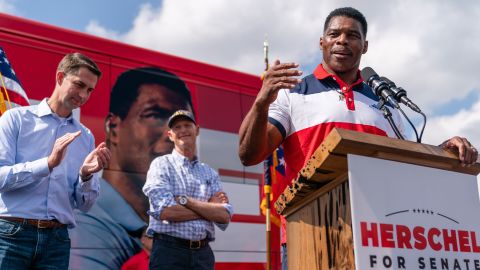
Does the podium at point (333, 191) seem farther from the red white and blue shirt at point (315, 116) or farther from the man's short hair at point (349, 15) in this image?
the man's short hair at point (349, 15)

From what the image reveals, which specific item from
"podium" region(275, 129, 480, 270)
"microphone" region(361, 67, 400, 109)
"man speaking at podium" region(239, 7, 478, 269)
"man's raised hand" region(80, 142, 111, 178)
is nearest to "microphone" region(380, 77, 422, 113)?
"microphone" region(361, 67, 400, 109)

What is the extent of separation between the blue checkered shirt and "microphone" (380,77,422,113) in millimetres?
1699

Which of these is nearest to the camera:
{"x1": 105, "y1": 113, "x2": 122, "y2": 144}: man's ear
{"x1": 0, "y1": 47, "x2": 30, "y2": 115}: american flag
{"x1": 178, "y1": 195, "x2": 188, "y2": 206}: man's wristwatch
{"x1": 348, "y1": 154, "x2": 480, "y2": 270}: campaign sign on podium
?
{"x1": 348, "y1": 154, "x2": 480, "y2": 270}: campaign sign on podium

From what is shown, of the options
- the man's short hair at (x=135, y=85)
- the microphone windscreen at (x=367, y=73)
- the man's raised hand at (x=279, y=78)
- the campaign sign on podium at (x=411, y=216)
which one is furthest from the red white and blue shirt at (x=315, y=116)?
the man's short hair at (x=135, y=85)

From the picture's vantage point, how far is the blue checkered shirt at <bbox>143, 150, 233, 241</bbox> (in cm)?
321

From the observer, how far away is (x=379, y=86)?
195cm

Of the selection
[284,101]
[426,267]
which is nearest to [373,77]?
[284,101]

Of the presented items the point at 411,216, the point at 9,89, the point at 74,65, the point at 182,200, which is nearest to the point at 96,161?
the point at 74,65

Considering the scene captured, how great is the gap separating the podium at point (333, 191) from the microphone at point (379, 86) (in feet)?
1.39

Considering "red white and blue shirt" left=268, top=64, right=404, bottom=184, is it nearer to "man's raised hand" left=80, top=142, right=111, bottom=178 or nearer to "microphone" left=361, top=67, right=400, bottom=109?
"microphone" left=361, top=67, right=400, bottom=109

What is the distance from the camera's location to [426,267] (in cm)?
130

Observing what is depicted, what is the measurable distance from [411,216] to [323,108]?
0.80m

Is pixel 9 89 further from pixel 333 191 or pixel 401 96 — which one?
pixel 333 191

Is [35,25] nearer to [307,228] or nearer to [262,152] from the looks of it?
[262,152]
